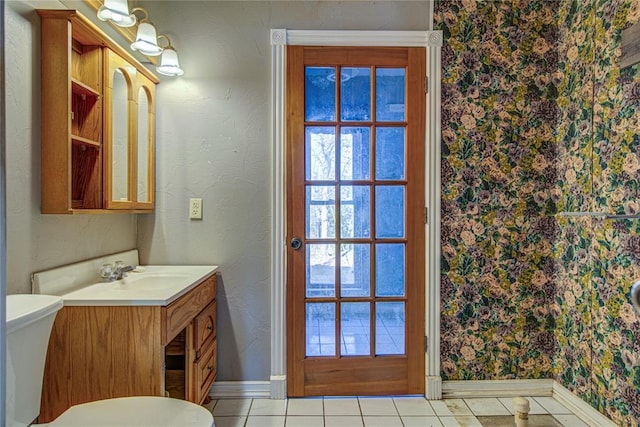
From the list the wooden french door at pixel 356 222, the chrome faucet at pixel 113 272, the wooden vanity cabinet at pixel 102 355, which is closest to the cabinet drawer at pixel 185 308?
the wooden vanity cabinet at pixel 102 355

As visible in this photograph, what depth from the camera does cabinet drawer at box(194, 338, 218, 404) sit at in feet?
5.95

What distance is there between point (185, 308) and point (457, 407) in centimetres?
157

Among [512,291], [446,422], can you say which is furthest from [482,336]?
[446,422]

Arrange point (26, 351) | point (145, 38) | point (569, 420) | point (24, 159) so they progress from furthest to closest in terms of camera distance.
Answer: point (569, 420), point (145, 38), point (24, 159), point (26, 351)

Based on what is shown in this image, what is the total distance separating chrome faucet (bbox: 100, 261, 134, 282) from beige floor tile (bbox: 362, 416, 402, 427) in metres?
1.42

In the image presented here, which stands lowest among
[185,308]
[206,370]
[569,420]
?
[569,420]

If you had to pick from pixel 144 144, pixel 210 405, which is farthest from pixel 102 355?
pixel 144 144

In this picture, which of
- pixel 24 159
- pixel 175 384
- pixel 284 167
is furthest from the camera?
pixel 284 167

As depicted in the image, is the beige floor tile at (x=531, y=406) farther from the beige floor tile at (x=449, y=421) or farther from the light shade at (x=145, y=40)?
the light shade at (x=145, y=40)

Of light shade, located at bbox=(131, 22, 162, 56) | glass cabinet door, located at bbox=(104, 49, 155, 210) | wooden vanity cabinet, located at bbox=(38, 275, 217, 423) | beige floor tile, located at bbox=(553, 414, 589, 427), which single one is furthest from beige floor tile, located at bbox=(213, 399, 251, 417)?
light shade, located at bbox=(131, 22, 162, 56)

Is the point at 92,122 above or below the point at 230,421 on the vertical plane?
above

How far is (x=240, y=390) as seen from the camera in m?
2.22

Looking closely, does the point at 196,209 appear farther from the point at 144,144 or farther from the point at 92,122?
the point at 92,122

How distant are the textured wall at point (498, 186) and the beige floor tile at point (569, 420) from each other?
265mm
